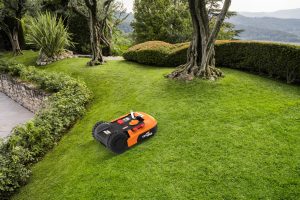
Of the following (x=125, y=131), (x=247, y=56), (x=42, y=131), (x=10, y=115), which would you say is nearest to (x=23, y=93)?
(x=10, y=115)

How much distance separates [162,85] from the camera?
31.5 ft

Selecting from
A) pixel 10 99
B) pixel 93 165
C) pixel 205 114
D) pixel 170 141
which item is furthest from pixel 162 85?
pixel 10 99

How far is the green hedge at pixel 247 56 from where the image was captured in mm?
9141

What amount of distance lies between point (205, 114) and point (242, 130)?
1.20 metres

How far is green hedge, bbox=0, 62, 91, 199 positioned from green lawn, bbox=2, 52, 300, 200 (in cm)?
28

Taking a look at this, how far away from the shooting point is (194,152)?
594 cm

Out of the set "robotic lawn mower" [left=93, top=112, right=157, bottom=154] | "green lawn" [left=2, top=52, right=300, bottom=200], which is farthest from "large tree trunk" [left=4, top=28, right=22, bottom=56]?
"robotic lawn mower" [left=93, top=112, right=157, bottom=154]

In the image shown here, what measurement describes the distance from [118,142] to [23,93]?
28.0 ft

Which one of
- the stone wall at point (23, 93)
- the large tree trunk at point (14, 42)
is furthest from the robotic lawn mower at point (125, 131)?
the large tree trunk at point (14, 42)

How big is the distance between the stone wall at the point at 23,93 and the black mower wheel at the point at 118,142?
18.9 feet

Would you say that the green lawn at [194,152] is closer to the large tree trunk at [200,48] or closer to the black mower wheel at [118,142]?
the black mower wheel at [118,142]

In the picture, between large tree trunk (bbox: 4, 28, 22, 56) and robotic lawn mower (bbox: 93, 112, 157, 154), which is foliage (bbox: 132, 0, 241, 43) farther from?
robotic lawn mower (bbox: 93, 112, 157, 154)

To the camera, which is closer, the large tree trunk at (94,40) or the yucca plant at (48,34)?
the large tree trunk at (94,40)

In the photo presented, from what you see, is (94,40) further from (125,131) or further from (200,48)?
(125,131)
